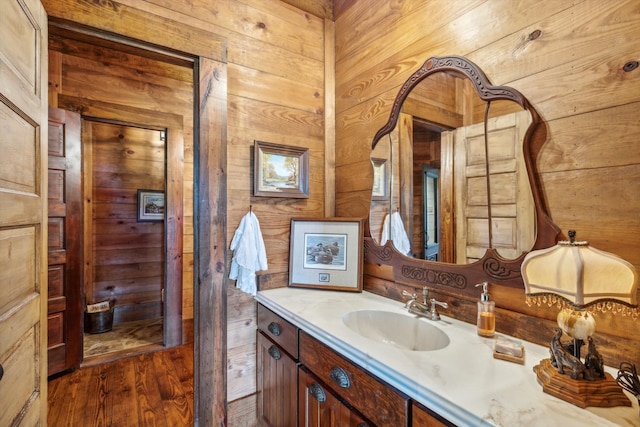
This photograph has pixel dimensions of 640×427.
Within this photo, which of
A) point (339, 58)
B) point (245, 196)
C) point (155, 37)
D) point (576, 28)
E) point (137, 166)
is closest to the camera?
point (576, 28)

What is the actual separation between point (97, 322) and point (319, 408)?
2882mm

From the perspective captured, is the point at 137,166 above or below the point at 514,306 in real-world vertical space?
above

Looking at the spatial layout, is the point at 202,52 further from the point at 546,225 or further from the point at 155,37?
the point at 546,225

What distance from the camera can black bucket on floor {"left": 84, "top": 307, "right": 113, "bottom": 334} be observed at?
2945 millimetres

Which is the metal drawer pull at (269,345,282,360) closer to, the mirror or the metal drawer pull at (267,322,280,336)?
the metal drawer pull at (267,322,280,336)

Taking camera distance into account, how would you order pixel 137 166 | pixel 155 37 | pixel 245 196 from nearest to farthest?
pixel 155 37
pixel 245 196
pixel 137 166

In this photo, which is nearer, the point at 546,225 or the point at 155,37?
the point at 546,225

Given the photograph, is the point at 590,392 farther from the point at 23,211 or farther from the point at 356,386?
the point at 23,211

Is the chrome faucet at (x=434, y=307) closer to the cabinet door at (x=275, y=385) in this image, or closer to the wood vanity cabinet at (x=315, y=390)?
the wood vanity cabinet at (x=315, y=390)

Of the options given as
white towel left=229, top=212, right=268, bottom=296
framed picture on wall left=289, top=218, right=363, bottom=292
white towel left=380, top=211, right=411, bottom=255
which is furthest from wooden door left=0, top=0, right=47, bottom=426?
white towel left=380, top=211, right=411, bottom=255

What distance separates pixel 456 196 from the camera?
1.24m

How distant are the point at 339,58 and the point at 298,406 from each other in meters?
1.94

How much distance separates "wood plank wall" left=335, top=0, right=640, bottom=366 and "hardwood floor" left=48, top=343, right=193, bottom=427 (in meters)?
1.91

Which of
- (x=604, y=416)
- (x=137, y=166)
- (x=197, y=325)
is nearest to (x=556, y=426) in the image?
(x=604, y=416)
